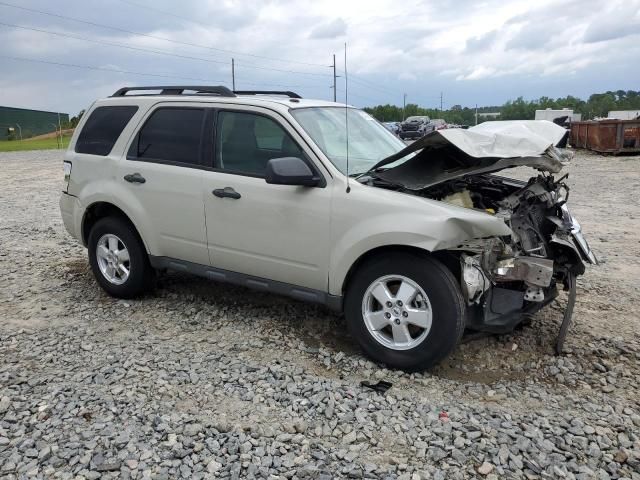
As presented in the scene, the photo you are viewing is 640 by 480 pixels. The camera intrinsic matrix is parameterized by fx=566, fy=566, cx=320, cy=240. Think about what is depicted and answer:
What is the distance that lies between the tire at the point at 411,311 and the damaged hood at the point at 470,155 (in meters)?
0.59

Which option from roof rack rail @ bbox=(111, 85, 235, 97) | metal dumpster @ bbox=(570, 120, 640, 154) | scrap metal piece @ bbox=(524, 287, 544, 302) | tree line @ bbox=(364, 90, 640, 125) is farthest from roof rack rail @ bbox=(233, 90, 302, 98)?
tree line @ bbox=(364, 90, 640, 125)

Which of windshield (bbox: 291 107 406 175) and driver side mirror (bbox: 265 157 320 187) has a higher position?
windshield (bbox: 291 107 406 175)

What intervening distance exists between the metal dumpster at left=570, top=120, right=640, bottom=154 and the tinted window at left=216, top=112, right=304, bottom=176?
20.4 meters

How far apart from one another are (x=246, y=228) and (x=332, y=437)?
187 cm

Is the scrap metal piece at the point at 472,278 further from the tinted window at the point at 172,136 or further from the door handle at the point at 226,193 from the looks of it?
the tinted window at the point at 172,136

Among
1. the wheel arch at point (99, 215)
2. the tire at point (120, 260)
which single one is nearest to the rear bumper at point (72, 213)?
the wheel arch at point (99, 215)

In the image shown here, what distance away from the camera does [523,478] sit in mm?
2914

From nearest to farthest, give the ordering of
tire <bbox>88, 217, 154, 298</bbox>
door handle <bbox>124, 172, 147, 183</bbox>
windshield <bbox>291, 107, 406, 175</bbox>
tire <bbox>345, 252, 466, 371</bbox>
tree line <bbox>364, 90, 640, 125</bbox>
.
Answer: tire <bbox>345, 252, 466, 371</bbox> → windshield <bbox>291, 107, 406, 175</bbox> → door handle <bbox>124, 172, 147, 183</bbox> → tire <bbox>88, 217, 154, 298</bbox> → tree line <bbox>364, 90, 640, 125</bbox>

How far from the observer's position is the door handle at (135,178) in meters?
5.08

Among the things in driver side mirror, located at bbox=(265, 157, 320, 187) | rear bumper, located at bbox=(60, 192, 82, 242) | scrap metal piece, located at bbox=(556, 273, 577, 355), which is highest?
driver side mirror, located at bbox=(265, 157, 320, 187)

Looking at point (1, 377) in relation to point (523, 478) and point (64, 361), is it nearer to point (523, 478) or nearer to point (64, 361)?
point (64, 361)

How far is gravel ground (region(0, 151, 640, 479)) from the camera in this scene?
10.0ft

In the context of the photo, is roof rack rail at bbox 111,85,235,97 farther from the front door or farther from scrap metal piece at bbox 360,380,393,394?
scrap metal piece at bbox 360,380,393,394

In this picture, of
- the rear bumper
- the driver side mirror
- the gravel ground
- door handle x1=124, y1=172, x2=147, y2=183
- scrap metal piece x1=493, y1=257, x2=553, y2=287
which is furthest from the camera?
the rear bumper
